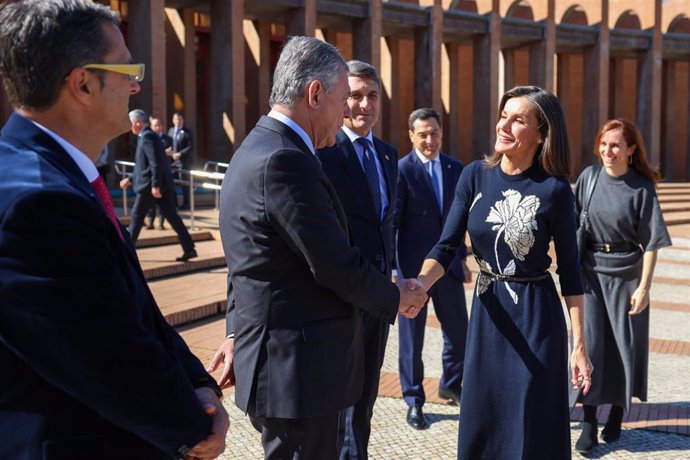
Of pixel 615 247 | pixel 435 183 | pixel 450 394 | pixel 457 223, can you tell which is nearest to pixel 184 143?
pixel 435 183

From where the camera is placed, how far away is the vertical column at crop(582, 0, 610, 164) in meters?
23.6

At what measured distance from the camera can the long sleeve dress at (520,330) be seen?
3.12 meters

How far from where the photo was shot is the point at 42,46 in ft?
5.05

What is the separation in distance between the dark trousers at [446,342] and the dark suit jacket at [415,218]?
5.7 inches

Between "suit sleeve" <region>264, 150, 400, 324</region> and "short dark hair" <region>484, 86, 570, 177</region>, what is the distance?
4.07ft

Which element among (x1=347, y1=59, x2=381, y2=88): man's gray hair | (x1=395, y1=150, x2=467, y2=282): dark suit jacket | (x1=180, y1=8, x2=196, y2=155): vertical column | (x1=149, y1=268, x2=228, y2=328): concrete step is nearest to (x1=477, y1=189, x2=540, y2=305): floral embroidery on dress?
(x1=347, y1=59, x2=381, y2=88): man's gray hair

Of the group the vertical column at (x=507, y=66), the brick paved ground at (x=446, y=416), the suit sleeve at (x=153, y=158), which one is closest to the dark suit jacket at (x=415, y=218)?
the brick paved ground at (x=446, y=416)

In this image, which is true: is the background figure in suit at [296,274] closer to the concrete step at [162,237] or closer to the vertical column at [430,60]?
the concrete step at [162,237]

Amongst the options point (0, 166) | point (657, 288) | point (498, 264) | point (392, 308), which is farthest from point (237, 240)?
point (657, 288)

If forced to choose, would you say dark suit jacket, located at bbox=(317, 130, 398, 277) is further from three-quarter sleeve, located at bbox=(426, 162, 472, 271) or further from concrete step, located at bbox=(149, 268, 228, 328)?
concrete step, located at bbox=(149, 268, 228, 328)

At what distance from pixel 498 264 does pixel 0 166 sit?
222cm

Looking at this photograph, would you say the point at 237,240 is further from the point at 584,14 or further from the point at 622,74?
the point at 622,74

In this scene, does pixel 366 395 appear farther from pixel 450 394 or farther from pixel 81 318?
pixel 81 318

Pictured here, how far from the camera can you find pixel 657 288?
30.6 ft
